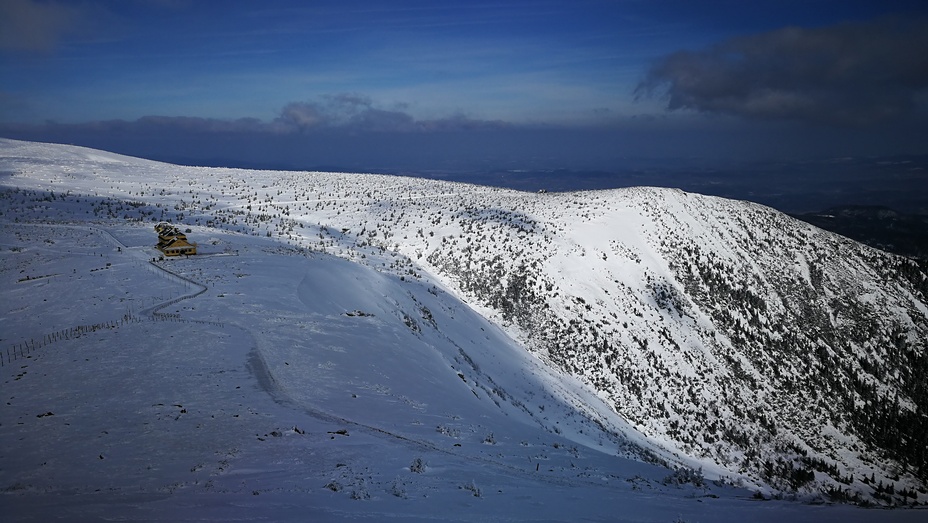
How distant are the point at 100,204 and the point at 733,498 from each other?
5194 cm

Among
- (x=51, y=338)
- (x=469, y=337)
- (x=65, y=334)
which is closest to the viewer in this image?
(x=51, y=338)

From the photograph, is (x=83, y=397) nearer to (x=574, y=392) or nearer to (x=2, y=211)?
(x=574, y=392)

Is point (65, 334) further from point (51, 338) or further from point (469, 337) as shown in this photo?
point (469, 337)

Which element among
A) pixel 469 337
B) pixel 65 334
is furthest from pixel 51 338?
pixel 469 337

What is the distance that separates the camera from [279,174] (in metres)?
78.9

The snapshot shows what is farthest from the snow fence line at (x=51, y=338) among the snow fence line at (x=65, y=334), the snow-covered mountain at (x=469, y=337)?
the snow-covered mountain at (x=469, y=337)

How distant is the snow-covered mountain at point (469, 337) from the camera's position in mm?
9875

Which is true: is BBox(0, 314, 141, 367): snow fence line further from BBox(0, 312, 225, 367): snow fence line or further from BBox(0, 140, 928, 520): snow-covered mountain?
BBox(0, 140, 928, 520): snow-covered mountain

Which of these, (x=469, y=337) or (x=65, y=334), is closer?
(x=65, y=334)

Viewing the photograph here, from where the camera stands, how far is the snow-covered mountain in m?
9.88

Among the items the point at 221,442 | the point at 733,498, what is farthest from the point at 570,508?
the point at 221,442

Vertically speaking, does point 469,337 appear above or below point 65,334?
below

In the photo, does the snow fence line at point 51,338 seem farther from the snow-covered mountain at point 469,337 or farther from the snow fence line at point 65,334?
the snow-covered mountain at point 469,337

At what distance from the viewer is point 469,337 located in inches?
1107
